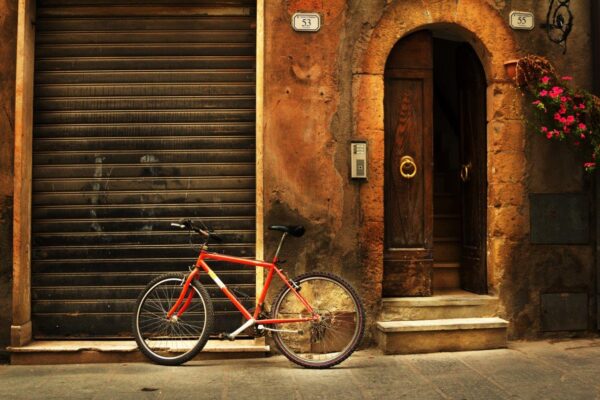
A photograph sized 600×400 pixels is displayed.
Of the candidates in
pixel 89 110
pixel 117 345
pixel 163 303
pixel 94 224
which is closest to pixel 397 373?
pixel 163 303

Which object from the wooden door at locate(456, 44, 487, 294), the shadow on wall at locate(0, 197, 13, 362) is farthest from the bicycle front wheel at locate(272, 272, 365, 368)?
the shadow on wall at locate(0, 197, 13, 362)

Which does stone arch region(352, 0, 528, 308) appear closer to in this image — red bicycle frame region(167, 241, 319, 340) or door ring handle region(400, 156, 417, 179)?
door ring handle region(400, 156, 417, 179)

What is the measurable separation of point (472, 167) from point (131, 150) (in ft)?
11.5

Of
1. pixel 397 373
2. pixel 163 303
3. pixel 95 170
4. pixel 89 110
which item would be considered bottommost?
pixel 397 373

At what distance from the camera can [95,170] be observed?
611cm

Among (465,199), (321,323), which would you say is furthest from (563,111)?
(321,323)

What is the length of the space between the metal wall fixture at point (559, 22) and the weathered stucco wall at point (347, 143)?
0.45 metres

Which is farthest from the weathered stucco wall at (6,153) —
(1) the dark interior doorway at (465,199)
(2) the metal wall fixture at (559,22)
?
(2) the metal wall fixture at (559,22)

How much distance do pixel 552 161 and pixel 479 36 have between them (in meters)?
1.42

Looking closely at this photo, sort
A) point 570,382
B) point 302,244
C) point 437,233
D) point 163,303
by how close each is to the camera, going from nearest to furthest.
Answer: point 570,382 < point 163,303 < point 302,244 < point 437,233

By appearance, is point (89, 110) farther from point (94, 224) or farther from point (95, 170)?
point (94, 224)

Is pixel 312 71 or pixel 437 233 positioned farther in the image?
pixel 437 233

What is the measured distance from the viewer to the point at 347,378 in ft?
16.5

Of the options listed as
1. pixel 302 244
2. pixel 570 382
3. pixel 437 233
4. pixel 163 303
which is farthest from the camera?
pixel 437 233
